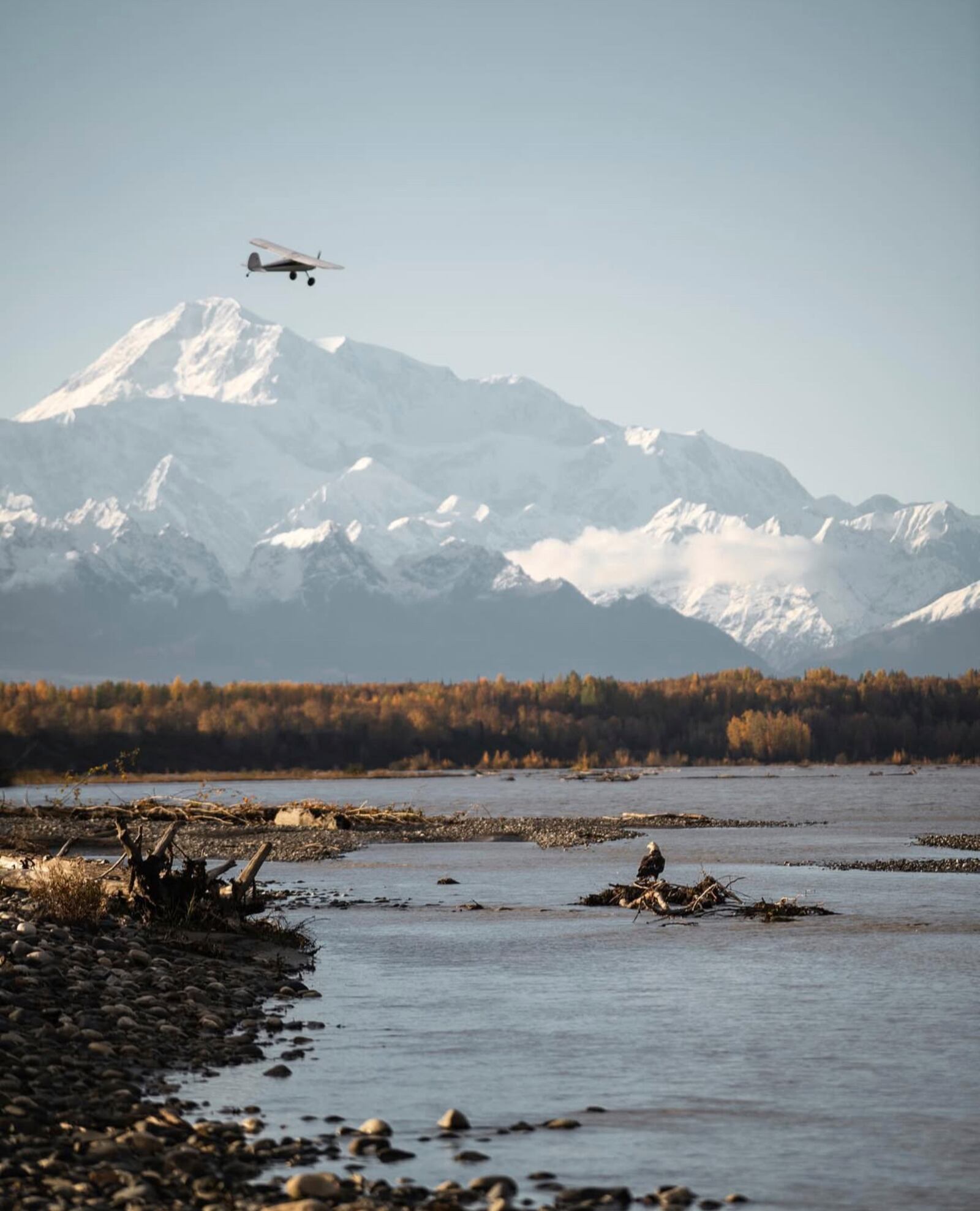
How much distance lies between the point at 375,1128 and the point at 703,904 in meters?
26.4

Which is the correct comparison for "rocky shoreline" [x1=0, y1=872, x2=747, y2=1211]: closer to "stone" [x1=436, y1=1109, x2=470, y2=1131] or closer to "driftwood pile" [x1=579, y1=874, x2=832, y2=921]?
"stone" [x1=436, y1=1109, x2=470, y2=1131]

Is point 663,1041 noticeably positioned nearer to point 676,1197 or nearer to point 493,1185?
point 676,1197

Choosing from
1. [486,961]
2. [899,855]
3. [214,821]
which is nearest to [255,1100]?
[486,961]

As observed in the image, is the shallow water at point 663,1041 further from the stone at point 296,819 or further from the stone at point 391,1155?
the stone at point 296,819

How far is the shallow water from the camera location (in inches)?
782

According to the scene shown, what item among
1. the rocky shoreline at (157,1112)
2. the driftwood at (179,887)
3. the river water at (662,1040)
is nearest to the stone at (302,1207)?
the rocky shoreline at (157,1112)

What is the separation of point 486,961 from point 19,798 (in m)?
120

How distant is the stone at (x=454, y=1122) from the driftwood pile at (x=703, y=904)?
2387 centimetres

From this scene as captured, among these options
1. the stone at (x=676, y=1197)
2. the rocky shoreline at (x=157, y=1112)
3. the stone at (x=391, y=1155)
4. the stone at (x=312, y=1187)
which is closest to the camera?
the stone at (x=312, y=1187)

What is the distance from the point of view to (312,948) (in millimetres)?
37188

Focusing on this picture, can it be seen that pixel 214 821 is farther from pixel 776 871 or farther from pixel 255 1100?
pixel 255 1100

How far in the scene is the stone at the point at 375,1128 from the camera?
20391 millimetres

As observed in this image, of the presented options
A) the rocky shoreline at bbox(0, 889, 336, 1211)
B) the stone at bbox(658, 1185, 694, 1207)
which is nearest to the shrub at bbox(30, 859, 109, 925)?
the rocky shoreline at bbox(0, 889, 336, 1211)

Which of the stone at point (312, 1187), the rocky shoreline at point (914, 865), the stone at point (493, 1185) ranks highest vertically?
the rocky shoreline at point (914, 865)
